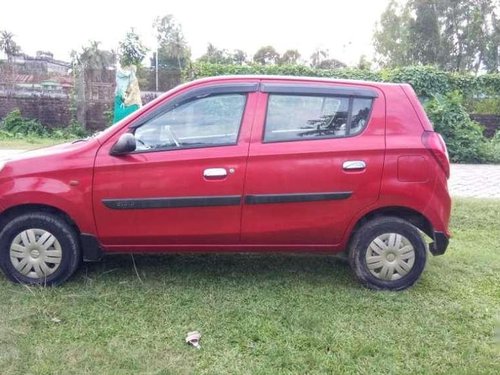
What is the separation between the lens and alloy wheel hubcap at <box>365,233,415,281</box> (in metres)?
4.01

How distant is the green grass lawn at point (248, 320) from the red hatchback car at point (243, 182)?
0.30 meters

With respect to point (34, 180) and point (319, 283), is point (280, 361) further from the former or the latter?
point (34, 180)

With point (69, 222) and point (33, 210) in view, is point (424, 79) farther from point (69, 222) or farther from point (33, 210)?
point (33, 210)

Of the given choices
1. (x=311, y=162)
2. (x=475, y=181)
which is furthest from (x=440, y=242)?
(x=475, y=181)

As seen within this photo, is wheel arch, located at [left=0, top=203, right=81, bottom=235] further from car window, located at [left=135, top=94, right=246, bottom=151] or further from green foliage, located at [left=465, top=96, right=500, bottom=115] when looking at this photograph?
green foliage, located at [left=465, top=96, right=500, bottom=115]

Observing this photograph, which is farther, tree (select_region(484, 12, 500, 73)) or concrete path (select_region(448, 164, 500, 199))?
tree (select_region(484, 12, 500, 73))

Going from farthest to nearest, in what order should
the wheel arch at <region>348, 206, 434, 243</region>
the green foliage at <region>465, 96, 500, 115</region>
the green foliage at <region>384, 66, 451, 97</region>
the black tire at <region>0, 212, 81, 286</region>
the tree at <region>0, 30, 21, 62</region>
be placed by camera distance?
the tree at <region>0, 30, 21, 62</region>, the green foliage at <region>465, 96, 500, 115</region>, the green foliage at <region>384, 66, 451, 97</region>, the wheel arch at <region>348, 206, 434, 243</region>, the black tire at <region>0, 212, 81, 286</region>

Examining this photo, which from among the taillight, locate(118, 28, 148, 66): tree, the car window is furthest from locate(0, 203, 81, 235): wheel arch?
locate(118, 28, 148, 66): tree

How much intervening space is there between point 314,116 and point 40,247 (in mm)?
2360

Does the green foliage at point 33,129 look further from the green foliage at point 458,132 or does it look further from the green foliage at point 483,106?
the green foliage at point 483,106

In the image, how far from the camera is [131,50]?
8961 mm

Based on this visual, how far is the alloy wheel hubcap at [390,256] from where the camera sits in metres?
4.01

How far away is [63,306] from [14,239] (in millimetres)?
718

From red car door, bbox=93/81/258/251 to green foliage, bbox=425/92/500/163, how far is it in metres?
9.68
